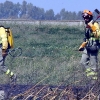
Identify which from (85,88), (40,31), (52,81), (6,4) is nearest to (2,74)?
(52,81)

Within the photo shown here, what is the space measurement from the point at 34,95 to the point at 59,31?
1241 inches

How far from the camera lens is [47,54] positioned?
25.1m

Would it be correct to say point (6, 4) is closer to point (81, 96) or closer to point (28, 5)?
point (28, 5)

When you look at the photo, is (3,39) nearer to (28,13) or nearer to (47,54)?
(47,54)

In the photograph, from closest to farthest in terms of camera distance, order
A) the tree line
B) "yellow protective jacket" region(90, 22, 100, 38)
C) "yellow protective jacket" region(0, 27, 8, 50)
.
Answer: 1. "yellow protective jacket" region(90, 22, 100, 38)
2. "yellow protective jacket" region(0, 27, 8, 50)
3. the tree line

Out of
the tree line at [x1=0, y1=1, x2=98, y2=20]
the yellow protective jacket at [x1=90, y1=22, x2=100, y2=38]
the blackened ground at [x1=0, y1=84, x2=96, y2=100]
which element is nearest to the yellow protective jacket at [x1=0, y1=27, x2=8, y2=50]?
the yellow protective jacket at [x1=90, y1=22, x2=100, y2=38]

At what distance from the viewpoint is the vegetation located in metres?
15.0

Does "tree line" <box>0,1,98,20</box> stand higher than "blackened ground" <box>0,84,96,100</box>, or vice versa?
"blackened ground" <box>0,84,96,100</box>

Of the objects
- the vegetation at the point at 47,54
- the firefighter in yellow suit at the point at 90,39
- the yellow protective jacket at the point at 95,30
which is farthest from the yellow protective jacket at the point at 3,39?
the yellow protective jacket at the point at 95,30

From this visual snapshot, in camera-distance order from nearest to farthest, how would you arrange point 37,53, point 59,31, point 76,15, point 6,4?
point 37,53, point 59,31, point 76,15, point 6,4

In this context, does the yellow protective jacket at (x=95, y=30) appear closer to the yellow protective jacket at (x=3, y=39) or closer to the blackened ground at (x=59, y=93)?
the yellow protective jacket at (x=3, y=39)

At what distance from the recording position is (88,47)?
47.8ft

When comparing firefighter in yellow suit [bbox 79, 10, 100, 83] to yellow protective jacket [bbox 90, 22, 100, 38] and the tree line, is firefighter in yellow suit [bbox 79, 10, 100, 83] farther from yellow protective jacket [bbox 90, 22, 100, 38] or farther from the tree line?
the tree line

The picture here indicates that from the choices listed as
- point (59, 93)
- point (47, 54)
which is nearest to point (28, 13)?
point (47, 54)
